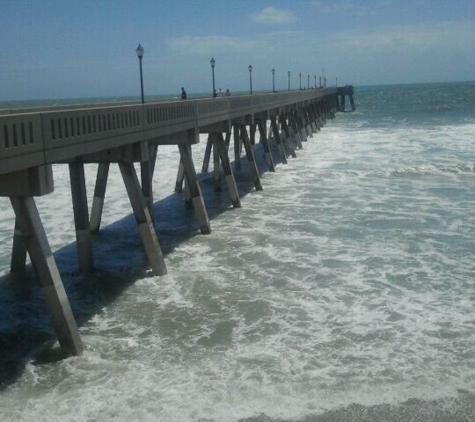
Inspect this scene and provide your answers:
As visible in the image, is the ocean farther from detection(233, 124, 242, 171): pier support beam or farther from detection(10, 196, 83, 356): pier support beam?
detection(233, 124, 242, 171): pier support beam

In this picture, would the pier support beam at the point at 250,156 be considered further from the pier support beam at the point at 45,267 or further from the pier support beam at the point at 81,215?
the pier support beam at the point at 45,267

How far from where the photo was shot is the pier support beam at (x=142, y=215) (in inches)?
514

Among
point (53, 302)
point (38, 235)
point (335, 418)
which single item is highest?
point (38, 235)

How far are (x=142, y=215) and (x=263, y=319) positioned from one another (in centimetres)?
388

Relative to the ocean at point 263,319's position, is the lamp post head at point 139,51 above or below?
above

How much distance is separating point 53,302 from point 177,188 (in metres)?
16.6

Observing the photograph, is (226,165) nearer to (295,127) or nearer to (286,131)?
(286,131)

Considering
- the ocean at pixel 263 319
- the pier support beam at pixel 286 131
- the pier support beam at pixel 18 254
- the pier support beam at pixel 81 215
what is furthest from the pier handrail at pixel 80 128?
the pier support beam at pixel 286 131

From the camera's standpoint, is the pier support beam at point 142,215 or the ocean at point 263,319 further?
the pier support beam at point 142,215

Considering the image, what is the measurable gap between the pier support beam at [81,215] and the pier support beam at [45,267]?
421 centimetres

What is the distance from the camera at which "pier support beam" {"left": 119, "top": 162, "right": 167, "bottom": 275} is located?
514 inches

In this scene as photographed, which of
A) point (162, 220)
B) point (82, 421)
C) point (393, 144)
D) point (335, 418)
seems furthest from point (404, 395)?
point (393, 144)

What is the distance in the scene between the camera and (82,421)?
7781 millimetres

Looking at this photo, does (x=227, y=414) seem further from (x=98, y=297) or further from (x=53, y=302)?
(x=98, y=297)
